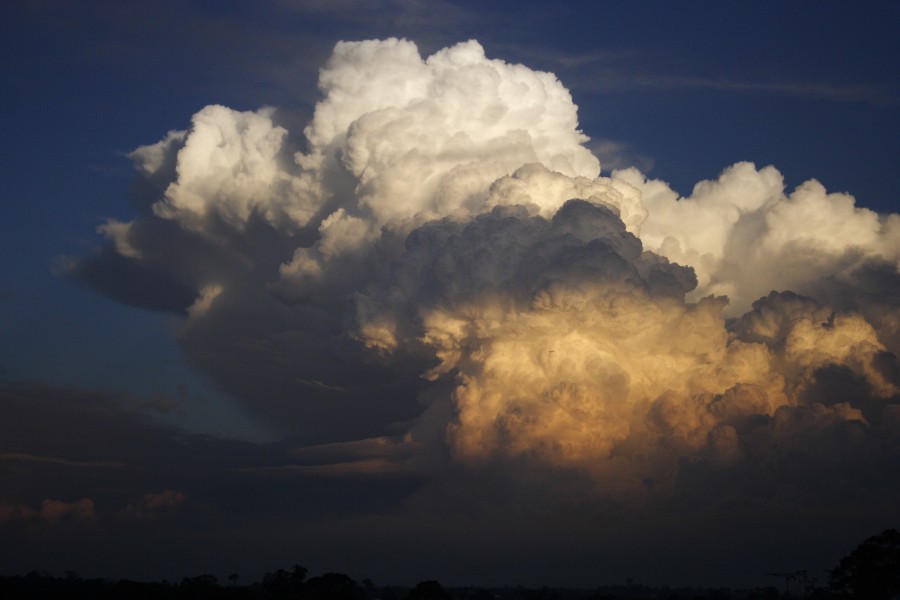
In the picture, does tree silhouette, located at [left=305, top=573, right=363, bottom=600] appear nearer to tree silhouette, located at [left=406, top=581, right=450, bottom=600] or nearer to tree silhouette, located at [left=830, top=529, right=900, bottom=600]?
tree silhouette, located at [left=406, top=581, right=450, bottom=600]

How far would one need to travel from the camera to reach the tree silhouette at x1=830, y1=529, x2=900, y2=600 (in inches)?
4712

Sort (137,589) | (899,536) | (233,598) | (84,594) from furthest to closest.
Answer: (84,594)
(137,589)
(233,598)
(899,536)

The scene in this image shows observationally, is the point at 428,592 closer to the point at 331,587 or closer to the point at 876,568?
the point at 331,587

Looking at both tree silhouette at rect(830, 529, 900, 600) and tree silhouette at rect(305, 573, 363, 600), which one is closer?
tree silhouette at rect(830, 529, 900, 600)

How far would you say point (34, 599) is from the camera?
168250 mm

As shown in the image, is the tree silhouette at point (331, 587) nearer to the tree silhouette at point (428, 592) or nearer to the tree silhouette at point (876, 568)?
the tree silhouette at point (428, 592)

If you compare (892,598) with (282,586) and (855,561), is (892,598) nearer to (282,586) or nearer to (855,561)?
(855,561)

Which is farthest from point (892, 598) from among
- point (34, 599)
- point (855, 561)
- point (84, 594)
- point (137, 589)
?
point (84, 594)

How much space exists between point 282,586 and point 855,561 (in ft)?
359

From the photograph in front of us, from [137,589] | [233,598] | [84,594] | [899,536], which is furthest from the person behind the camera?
[84,594]

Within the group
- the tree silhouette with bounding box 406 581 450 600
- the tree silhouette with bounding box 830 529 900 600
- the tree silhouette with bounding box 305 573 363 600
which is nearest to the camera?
the tree silhouette with bounding box 830 529 900 600

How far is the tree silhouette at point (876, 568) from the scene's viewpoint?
119688 millimetres

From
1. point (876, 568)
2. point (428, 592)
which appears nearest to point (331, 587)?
point (428, 592)

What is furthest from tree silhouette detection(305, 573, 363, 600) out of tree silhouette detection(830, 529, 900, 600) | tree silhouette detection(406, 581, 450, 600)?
tree silhouette detection(830, 529, 900, 600)
